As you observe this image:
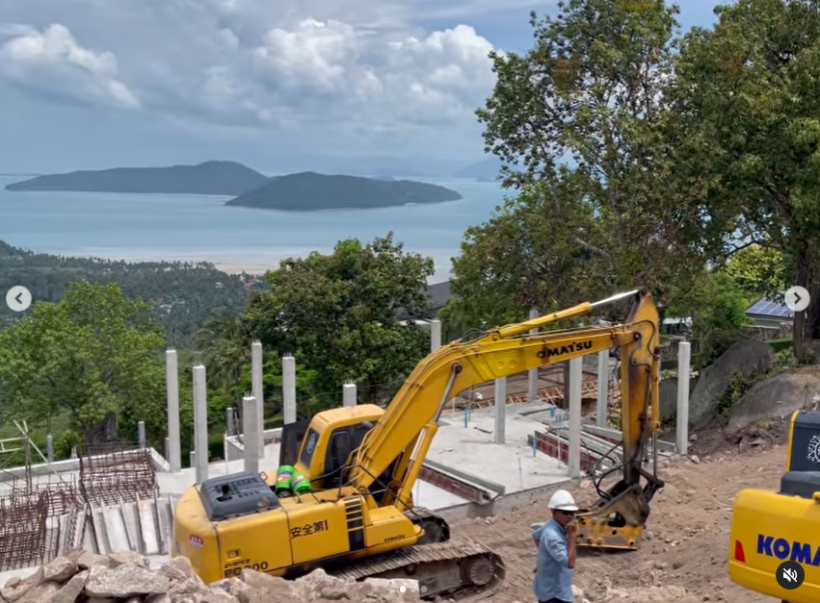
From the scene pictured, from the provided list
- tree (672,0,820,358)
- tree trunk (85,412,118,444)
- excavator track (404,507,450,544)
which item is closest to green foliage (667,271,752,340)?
tree (672,0,820,358)

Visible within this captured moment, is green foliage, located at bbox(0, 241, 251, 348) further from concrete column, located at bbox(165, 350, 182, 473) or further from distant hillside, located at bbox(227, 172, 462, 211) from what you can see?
distant hillside, located at bbox(227, 172, 462, 211)

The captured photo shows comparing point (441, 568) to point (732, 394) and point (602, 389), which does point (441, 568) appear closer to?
point (602, 389)

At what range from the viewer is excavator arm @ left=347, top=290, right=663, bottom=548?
10.2 meters

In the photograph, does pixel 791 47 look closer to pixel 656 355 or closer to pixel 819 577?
pixel 656 355

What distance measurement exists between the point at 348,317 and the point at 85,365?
8.56 metres

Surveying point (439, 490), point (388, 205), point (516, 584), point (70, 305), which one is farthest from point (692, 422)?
point (388, 205)

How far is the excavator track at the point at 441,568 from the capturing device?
9.81m

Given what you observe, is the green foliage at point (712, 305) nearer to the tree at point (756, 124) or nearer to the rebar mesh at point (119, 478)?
the tree at point (756, 124)

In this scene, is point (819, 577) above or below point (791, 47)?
below

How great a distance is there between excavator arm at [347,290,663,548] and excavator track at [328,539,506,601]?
687 millimetres

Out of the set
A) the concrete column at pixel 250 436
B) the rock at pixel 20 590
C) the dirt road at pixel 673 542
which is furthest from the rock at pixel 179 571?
the concrete column at pixel 250 436

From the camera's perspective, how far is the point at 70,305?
27984 millimetres

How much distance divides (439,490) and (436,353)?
20.6 feet

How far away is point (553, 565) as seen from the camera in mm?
7047
